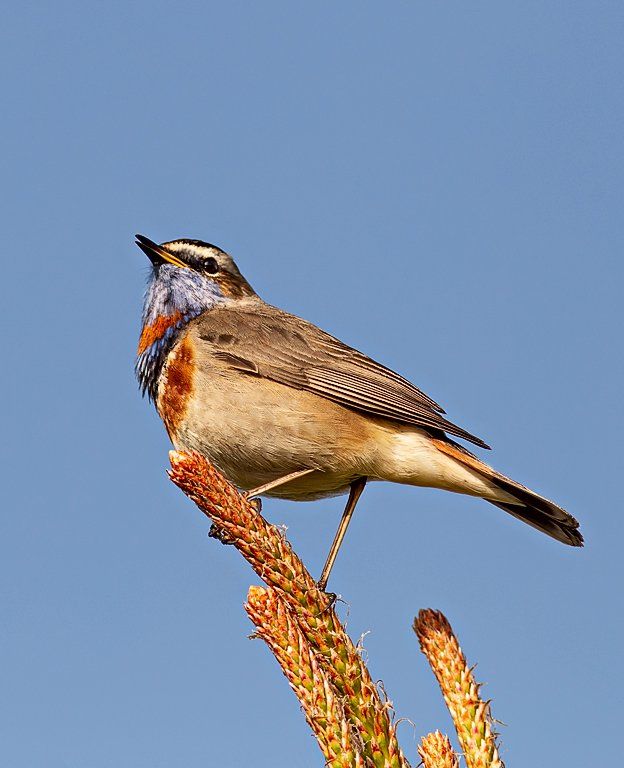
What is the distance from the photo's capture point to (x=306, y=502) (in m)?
7.77

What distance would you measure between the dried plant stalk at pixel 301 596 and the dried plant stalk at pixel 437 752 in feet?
0.61

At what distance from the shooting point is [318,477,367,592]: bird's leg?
6719 mm

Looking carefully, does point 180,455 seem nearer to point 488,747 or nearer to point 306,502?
point 488,747

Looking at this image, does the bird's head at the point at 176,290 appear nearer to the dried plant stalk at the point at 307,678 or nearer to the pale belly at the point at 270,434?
the pale belly at the point at 270,434

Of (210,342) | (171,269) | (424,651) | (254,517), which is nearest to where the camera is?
(424,651)

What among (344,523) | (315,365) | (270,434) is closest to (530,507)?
(344,523)

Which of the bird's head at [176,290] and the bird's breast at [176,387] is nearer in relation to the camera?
the bird's breast at [176,387]

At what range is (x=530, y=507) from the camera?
22.6 feet

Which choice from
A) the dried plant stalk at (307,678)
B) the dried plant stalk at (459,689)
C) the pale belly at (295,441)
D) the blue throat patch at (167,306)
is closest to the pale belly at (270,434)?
the pale belly at (295,441)

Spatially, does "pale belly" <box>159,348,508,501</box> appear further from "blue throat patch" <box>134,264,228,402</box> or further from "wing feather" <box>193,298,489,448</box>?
"blue throat patch" <box>134,264,228,402</box>

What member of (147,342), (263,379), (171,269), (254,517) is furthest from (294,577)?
(171,269)

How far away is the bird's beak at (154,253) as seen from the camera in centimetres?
842

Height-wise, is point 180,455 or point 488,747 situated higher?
point 180,455

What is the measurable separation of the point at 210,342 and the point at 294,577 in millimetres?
3629
